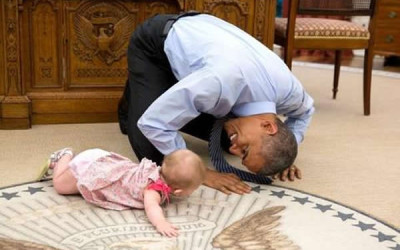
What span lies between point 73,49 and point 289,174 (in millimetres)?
1322

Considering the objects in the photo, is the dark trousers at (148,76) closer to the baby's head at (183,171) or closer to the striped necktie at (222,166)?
the striped necktie at (222,166)

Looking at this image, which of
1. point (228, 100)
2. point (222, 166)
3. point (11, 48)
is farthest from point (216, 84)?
point (11, 48)

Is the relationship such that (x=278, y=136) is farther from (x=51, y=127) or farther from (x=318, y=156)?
(x=51, y=127)

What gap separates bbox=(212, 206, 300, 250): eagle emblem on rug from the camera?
189 centimetres

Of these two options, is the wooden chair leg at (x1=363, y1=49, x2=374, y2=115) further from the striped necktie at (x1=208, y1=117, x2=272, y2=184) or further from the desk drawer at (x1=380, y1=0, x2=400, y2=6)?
the desk drawer at (x1=380, y1=0, x2=400, y2=6)

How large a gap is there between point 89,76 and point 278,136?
4.74 ft

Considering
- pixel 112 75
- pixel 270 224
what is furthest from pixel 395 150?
pixel 112 75

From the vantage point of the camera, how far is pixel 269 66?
2195 mm

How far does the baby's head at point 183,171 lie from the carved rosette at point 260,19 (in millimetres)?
1421

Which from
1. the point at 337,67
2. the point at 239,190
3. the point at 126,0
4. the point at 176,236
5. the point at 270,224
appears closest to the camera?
the point at 176,236

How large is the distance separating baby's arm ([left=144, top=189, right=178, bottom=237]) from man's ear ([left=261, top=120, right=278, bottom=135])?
422mm

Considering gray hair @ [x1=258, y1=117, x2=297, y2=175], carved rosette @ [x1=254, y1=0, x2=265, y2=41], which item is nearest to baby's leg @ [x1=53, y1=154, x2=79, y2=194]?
gray hair @ [x1=258, y1=117, x2=297, y2=175]

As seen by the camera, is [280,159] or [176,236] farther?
[280,159]

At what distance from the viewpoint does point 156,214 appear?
78.0 inches
